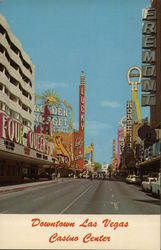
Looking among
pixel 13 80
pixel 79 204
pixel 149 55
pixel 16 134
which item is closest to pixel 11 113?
pixel 13 80

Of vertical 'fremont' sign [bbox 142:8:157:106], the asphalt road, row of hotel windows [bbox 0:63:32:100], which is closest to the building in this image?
row of hotel windows [bbox 0:63:32:100]

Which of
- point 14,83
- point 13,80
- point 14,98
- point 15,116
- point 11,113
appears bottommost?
point 15,116

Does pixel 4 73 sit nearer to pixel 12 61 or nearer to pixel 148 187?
pixel 12 61

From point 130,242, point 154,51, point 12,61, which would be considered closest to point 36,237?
point 130,242

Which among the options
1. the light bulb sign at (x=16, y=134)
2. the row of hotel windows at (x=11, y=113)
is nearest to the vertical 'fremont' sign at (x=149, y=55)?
the light bulb sign at (x=16, y=134)

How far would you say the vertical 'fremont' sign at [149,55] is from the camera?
10.4m

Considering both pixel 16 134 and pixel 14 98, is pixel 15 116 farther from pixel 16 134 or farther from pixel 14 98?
pixel 16 134

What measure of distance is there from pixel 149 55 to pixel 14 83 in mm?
45934

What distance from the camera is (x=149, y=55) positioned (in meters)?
10.6

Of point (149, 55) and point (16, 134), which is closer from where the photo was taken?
point (149, 55)

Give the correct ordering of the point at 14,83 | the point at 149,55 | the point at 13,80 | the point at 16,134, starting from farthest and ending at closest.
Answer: the point at 14,83, the point at 13,80, the point at 16,134, the point at 149,55

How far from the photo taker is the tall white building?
4666 cm

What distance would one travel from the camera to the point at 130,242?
8695 millimetres

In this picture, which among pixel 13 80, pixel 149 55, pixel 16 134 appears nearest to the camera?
pixel 149 55
